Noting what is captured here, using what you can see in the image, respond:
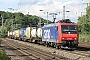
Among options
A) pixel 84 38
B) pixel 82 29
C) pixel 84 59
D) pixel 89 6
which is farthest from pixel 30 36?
pixel 84 59

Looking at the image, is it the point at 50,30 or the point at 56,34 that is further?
the point at 50,30

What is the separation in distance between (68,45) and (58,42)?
43.0 inches

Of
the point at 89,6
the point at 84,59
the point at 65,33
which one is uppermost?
the point at 89,6

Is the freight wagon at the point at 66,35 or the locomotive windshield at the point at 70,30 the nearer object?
the freight wagon at the point at 66,35

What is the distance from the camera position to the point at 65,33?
28281 mm

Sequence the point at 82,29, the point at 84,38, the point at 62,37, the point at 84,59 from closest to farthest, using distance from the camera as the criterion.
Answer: the point at 84,59
the point at 62,37
the point at 84,38
the point at 82,29

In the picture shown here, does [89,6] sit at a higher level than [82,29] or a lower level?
higher

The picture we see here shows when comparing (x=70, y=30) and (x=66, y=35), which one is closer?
(x=66, y=35)

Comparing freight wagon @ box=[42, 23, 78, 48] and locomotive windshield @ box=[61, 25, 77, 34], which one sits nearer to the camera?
freight wagon @ box=[42, 23, 78, 48]

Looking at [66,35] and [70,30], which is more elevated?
[70,30]

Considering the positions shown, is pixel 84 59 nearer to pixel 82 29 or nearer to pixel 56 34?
pixel 56 34

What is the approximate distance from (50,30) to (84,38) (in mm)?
25246

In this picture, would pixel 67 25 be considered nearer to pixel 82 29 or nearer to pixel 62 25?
pixel 62 25

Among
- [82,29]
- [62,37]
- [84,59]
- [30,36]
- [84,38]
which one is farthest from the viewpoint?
[82,29]
